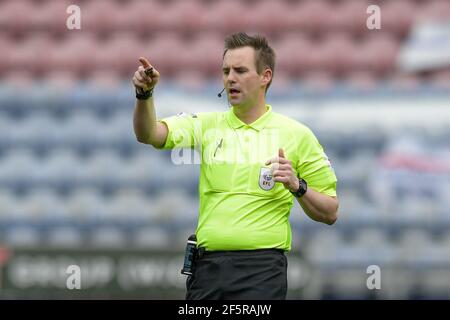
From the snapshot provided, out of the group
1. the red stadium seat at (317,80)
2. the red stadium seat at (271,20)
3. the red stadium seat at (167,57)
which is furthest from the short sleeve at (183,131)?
the red stadium seat at (271,20)

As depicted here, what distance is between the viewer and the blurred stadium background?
7.38 meters

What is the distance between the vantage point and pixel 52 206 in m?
8.68

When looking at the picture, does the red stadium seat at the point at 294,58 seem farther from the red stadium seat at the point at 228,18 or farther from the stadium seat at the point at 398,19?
the stadium seat at the point at 398,19

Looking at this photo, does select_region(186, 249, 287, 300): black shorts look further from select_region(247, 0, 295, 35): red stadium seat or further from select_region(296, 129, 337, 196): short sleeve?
select_region(247, 0, 295, 35): red stadium seat

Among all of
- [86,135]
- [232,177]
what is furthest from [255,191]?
[86,135]

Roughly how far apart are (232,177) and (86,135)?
550 centimetres

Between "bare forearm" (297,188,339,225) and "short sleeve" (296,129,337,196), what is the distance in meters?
0.06


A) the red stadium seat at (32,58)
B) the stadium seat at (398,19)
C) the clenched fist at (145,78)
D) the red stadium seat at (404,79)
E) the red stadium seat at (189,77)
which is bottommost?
the clenched fist at (145,78)

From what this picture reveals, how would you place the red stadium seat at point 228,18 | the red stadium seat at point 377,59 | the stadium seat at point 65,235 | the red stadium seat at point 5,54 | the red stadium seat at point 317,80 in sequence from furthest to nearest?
1. the red stadium seat at point 5,54
2. the red stadium seat at point 228,18
3. the red stadium seat at point 377,59
4. the red stadium seat at point 317,80
5. the stadium seat at point 65,235

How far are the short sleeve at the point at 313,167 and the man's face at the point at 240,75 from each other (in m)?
0.28

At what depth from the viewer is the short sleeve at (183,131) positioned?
13.3 feet

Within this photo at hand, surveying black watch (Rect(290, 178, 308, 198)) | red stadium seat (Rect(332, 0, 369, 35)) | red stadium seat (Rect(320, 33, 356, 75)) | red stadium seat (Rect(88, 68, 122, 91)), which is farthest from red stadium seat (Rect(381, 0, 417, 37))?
black watch (Rect(290, 178, 308, 198))
